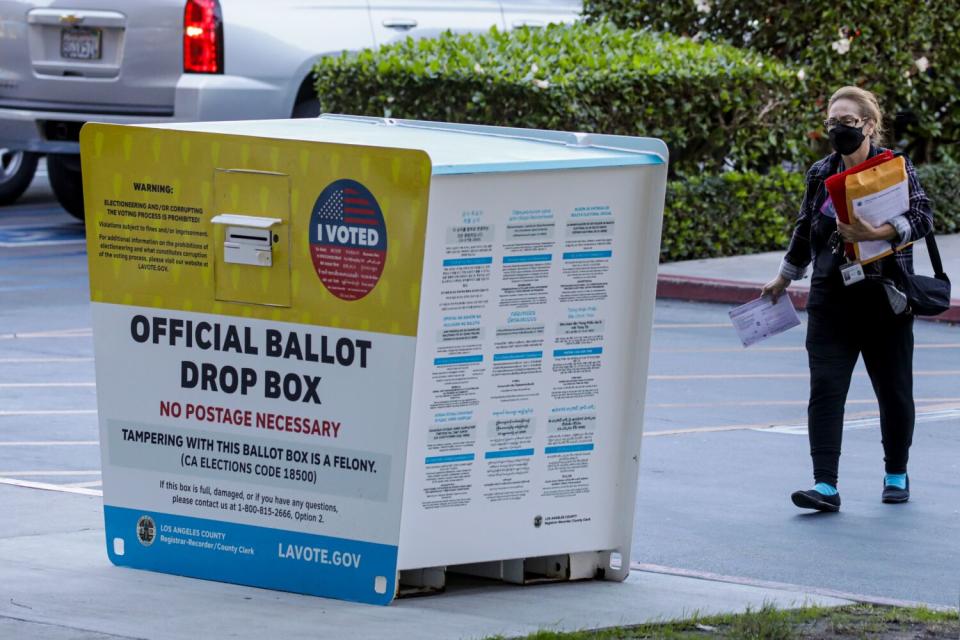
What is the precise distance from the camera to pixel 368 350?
5.75 m

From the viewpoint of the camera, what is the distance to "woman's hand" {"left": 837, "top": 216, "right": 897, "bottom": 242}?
744 centimetres

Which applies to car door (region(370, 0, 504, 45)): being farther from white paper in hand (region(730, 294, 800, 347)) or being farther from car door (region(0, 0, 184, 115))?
white paper in hand (region(730, 294, 800, 347))

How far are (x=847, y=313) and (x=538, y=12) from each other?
10851mm

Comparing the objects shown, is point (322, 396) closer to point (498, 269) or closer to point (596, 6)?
point (498, 269)

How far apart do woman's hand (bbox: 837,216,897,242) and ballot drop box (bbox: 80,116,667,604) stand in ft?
5.07

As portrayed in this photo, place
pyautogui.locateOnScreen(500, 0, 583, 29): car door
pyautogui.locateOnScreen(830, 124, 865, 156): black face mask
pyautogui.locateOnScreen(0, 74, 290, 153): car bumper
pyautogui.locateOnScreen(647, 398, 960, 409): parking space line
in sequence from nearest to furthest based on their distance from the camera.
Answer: pyautogui.locateOnScreen(830, 124, 865, 156): black face mask → pyautogui.locateOnScreen(647, 398, 960, 409): parking space line → pyautogui.locateOnScreen(0, 74, 290, 153): car bumper → pyautogui.locateOnScreen(500, 0, 583, 29): car door

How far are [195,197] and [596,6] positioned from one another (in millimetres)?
12203

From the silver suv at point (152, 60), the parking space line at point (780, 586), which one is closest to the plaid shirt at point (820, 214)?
the parking space line at point (780, 586)

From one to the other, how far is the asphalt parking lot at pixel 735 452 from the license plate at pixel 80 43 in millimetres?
2745

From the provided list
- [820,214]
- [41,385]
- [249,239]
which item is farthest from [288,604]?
[41,385]

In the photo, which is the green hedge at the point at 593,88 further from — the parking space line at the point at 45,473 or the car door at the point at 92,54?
the parking space line at the point at 45,473

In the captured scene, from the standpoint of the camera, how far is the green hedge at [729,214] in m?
15.5

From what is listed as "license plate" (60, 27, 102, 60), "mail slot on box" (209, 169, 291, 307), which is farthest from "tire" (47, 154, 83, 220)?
"mail slot on box" (209, 169, 291, 307)

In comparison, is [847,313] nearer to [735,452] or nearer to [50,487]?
[735,452]
